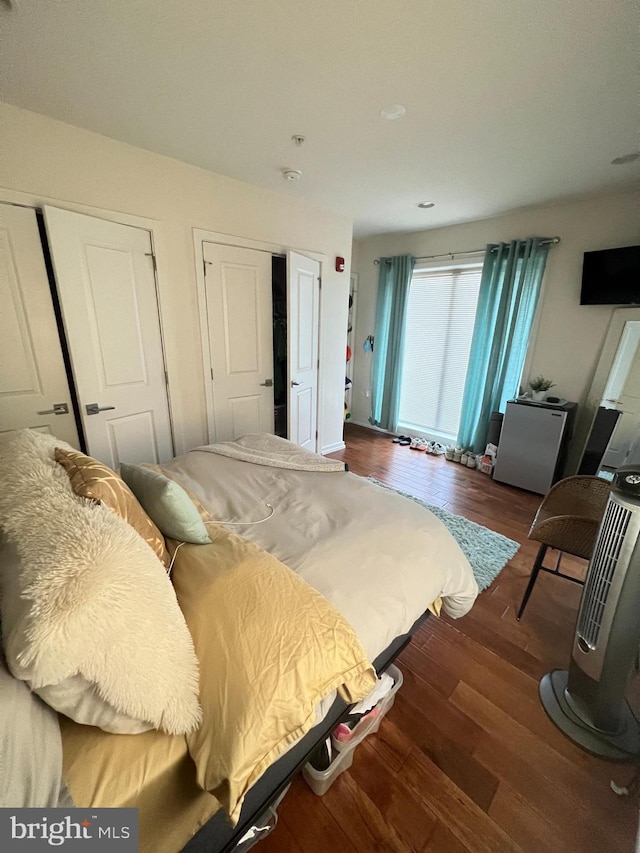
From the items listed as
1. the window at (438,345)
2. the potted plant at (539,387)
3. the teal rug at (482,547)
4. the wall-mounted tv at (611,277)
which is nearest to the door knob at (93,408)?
the teal rug at (482,547)

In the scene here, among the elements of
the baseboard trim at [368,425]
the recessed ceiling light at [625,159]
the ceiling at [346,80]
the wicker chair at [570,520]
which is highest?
the recessed ceiling light at [625,159]

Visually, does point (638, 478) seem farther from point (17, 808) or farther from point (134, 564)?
point (17, 808)

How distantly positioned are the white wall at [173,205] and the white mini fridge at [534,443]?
2.12m

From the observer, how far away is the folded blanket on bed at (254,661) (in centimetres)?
71

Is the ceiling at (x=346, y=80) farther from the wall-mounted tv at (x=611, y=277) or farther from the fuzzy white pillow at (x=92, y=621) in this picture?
the fuzzy white pillow at (x=92, y=621)

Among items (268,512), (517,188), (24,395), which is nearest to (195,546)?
(268,512)

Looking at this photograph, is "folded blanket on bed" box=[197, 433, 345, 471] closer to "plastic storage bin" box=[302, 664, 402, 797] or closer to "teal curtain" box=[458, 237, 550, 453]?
"plastic storage bin" box=[302, 664, 402, 797]

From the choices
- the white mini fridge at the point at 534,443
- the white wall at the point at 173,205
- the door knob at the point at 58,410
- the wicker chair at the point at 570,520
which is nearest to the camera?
the wicker chair at the point at 570,520

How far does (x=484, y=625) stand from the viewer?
1783 mm

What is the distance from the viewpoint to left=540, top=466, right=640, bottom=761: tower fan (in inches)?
43.6

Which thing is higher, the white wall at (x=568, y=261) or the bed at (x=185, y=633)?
the white wall at (x=568, y=261)

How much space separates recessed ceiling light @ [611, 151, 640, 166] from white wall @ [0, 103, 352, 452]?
2.18 metres

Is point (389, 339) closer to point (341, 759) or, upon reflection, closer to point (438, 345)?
point (438, 345)

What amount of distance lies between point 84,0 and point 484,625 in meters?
3.17
